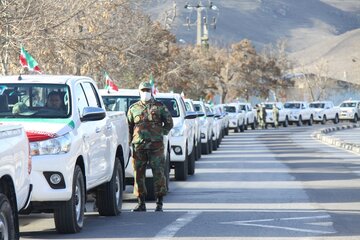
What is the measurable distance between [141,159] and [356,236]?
4106mm

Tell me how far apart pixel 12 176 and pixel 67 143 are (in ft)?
8.46

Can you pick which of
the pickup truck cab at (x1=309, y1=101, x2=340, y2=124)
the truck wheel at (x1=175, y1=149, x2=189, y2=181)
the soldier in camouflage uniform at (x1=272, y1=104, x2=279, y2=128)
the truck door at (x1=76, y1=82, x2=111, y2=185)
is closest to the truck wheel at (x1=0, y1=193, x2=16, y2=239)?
the truck door at (x1=76, y1=82, x2=111, y2=185)

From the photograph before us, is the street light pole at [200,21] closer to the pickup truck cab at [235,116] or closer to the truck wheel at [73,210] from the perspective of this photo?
the pickup truck cab at [235,116]

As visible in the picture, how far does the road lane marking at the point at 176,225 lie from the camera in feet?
43.0

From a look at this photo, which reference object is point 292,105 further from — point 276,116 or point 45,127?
point 45,127

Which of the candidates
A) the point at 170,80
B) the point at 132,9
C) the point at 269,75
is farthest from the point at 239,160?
the point at 269,75

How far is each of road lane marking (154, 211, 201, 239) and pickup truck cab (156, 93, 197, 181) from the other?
6.70m

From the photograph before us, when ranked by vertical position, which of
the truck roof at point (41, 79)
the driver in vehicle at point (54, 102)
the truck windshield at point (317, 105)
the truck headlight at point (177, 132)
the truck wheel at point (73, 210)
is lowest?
the truck windshield at point (317, 105)

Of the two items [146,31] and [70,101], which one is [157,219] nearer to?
[70,101]

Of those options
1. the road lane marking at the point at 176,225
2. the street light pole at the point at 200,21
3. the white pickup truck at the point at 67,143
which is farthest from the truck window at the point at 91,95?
the street light pole at the point at 200,21

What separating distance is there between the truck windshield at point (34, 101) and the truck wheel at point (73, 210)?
34.6 inches

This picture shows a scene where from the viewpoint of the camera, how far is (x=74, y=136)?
13133mm

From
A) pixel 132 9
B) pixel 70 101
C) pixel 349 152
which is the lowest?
pixel 349 152

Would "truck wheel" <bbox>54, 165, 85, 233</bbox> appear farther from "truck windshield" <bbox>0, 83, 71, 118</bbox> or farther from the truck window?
the truck window
